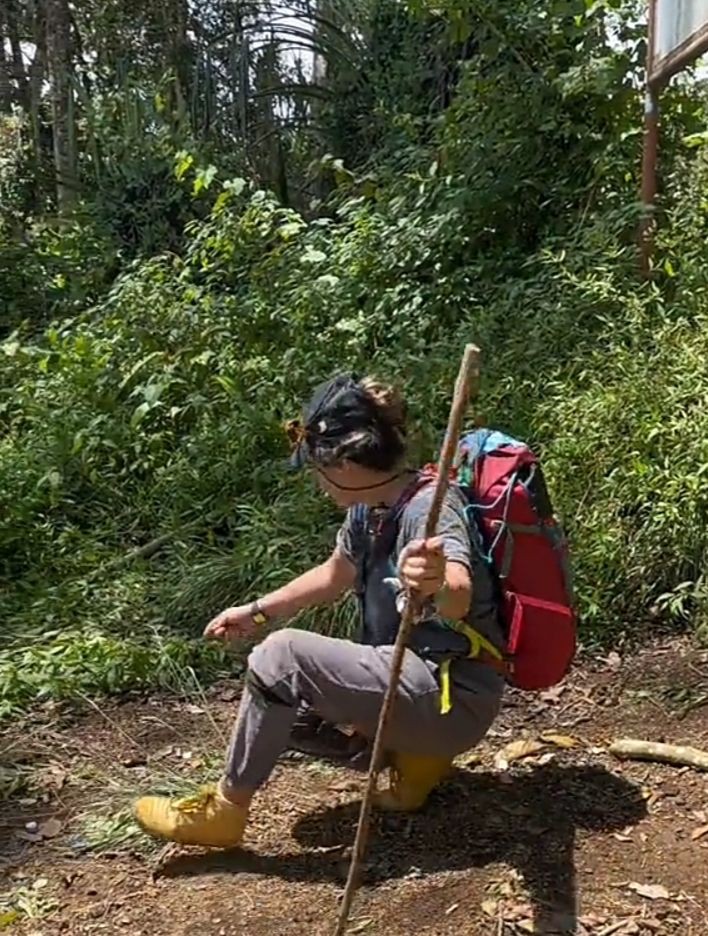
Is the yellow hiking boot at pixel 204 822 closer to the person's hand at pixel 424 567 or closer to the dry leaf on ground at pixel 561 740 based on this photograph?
the person's hand at pixel 424 567

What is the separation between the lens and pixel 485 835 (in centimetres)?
259

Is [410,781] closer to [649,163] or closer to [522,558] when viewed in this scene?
[522,558]

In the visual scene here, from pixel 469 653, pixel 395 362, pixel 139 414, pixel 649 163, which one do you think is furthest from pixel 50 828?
pixel 649 163

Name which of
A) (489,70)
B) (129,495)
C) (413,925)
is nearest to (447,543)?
(413,925)

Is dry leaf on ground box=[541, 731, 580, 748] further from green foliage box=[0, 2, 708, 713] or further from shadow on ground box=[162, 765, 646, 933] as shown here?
green foliage box=[0, 2, 708, 713]

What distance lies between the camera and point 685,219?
5.36 meters

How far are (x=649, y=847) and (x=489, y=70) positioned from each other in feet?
17.3

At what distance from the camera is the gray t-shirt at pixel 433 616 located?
232cm

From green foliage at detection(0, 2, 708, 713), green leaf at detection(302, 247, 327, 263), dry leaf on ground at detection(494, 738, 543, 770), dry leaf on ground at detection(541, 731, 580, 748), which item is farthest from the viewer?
green leaf at detection(302, 247, 327, 263)

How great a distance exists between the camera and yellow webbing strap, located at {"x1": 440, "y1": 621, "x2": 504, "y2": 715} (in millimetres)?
2379

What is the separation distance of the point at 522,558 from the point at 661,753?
2.82 ft

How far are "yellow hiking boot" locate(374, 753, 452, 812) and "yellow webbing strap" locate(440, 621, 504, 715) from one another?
0.32 metres

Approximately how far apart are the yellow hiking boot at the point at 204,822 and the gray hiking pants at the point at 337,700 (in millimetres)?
74

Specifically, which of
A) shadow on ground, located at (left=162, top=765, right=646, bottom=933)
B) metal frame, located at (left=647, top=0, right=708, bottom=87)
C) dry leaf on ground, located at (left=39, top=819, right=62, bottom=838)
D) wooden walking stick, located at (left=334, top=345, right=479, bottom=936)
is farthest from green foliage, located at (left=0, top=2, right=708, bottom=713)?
wooden walking stick, located at (left=334, top=345, right=479, bottom=936)
